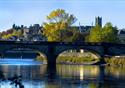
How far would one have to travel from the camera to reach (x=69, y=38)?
413 feet

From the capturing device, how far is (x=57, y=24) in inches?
4808

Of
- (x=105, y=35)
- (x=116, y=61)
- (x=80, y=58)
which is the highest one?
(x=105, y=35)

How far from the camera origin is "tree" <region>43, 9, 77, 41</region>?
120 m

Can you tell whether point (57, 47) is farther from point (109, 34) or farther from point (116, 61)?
point (109, 34)

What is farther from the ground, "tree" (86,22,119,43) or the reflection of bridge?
"tree" (86,22,119,43)

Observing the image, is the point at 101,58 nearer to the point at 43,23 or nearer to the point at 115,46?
the point at 115,46

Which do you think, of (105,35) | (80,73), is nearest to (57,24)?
(105,35)

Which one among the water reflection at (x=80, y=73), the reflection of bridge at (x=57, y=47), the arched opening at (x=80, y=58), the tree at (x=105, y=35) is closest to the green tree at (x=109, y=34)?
the tree at (x=105, y=35)

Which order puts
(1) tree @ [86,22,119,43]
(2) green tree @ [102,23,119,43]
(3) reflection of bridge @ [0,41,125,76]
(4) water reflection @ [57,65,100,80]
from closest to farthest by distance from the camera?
(4) water reflection @ [57,65,100,80], (3) reflection of bridge @ [0,41,125,76], (1) tree @ [86,22,119,43], (2) green tree @ [102,23,119,43]

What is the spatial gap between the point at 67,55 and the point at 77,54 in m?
2.25

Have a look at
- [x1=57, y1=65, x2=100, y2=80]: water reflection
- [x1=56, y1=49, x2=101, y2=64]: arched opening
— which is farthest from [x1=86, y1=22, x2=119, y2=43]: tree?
[x1=57, y1=65, x2=100, y2=80]: water reflection

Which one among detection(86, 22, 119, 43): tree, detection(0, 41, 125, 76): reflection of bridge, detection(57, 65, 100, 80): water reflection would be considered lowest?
detection(57, 65, 100, 80): water reflection

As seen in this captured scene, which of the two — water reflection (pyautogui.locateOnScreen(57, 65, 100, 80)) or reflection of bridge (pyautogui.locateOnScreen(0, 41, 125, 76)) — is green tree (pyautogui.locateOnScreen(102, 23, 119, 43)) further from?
water reflection (pyautogui.locateOnScreen(57, 65, 100, 80))

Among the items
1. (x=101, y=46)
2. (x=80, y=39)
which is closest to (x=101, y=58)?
(x=101, y=46)
